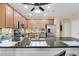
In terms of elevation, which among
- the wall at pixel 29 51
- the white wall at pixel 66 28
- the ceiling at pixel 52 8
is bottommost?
the wall at pixel 29 51

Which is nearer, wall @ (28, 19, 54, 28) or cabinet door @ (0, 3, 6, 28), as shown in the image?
cabinet door @ (0, 3, 6, 28)


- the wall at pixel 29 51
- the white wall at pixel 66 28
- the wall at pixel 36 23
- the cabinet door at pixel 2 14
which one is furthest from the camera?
the white wall at pixel 66 28

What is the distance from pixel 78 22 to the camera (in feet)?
24.3

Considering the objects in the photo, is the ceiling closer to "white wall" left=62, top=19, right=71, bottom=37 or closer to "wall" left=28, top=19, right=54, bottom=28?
"wall" left=28, top=19, right=54, bottom=28

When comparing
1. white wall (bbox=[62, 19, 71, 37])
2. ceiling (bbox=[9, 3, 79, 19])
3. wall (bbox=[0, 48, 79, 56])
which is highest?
ceiling (bbox=[9, 3, 79, 19])

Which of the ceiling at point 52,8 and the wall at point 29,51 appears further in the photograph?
the ceiling at point 52,8

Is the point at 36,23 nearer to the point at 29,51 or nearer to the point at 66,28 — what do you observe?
the point at 66,28

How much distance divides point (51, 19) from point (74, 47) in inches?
237

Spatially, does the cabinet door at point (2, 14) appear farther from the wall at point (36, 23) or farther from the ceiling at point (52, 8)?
the wall at point (36, 23)

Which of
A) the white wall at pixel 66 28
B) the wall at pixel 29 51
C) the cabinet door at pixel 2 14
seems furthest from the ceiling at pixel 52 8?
the white wall at pixel 66 28

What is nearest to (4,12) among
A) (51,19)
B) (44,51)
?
(44,51)

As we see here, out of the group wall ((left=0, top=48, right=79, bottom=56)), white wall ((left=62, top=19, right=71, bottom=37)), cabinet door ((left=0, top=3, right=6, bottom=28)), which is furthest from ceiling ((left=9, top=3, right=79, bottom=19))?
white wall ((left=62, top=19, right=71, bottom=37))

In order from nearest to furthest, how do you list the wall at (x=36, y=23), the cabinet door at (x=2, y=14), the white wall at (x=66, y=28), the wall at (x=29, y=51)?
1. the wall at (x=29, y=51)
2. the cabinet door at (x=2, y=14)
3. the wall at (x=36, y=23)
4. the white wall at (x=66, y=28)

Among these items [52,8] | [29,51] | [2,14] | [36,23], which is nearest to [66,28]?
[36,23]
